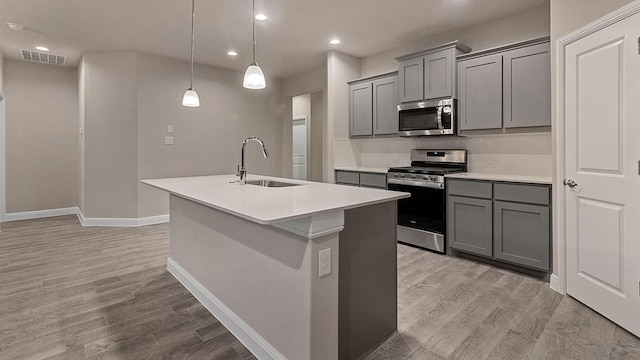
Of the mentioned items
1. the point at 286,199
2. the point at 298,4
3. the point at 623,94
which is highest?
the point at 298,4

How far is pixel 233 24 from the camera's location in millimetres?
3836

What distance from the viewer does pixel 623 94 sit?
2109mm

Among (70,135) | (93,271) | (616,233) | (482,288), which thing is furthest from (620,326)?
(70,135)

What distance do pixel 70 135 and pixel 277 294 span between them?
6.04 metres

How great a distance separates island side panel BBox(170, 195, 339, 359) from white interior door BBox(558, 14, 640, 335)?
193 cm

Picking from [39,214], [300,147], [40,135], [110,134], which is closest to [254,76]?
[110,134]

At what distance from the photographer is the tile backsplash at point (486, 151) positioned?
337 cm

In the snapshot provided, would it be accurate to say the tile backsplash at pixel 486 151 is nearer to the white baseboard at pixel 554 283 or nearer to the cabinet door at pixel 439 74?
the cabinet door at pixel 439 74

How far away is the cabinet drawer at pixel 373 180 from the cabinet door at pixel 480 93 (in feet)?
3.65

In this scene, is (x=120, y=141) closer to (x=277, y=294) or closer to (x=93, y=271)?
(x=93, y=271)

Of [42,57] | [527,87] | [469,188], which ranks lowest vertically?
[469,188]

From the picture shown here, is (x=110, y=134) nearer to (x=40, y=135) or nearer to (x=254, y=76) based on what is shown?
(x=40, y=135)

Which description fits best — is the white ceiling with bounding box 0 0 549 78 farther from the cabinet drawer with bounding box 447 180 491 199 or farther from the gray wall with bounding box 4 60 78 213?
the cabinet drawer with bounding box 447 180 491 199

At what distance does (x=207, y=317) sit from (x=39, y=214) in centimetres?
527
